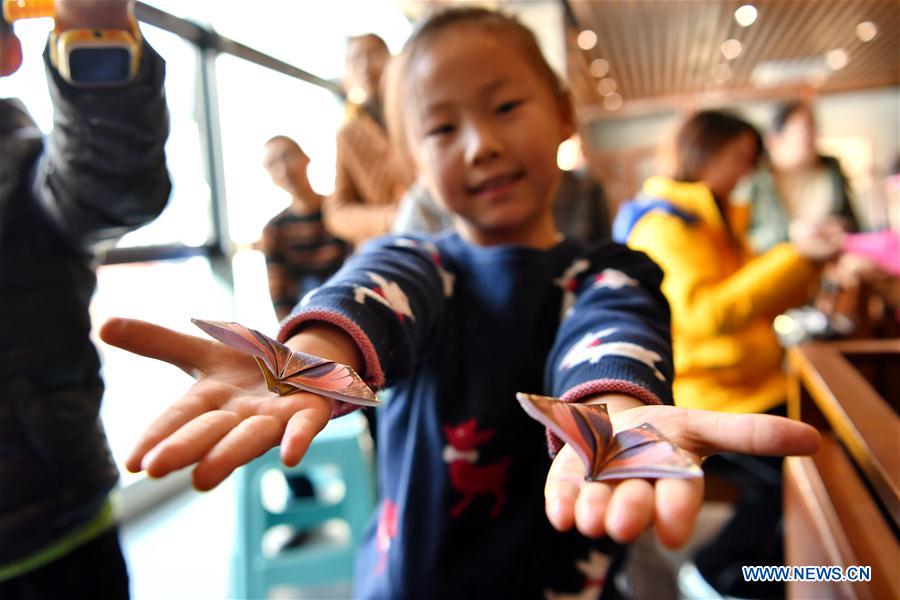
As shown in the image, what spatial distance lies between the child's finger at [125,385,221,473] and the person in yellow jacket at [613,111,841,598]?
321 millimetres

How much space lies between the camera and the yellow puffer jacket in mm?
596

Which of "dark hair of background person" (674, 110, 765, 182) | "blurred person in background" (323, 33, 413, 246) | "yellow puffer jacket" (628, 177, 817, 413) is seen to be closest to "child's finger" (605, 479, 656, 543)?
"yellow puffer jacket" (628, 177, 817, 413)

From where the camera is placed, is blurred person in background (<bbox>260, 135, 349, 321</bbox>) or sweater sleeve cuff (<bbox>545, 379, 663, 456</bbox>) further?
blurred person in background (<bbox>260, 135, 349, 321</bbox>)

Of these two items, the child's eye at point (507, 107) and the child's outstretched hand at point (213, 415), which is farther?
the child's eye at point (507, 107)

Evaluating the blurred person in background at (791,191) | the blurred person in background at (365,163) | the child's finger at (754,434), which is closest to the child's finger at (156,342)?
the child's finger at (754,434)

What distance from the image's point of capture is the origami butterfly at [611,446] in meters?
0.23

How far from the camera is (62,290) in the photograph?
1.31 ft

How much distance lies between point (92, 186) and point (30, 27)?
0.29 ft

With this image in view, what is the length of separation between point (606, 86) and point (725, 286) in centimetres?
26

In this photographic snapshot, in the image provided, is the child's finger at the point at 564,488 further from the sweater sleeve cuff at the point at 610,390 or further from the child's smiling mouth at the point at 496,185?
the child's smiling mouth at the point at 496,185

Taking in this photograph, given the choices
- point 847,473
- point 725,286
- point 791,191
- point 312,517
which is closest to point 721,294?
point 725,286

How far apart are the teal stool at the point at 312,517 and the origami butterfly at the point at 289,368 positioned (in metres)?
0.88

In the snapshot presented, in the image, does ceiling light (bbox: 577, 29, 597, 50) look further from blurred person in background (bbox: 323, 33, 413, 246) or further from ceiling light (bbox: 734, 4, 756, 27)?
blurred person in background (bbox: 323, 33, 413, 246)

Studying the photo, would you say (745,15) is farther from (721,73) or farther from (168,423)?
(168,423)
